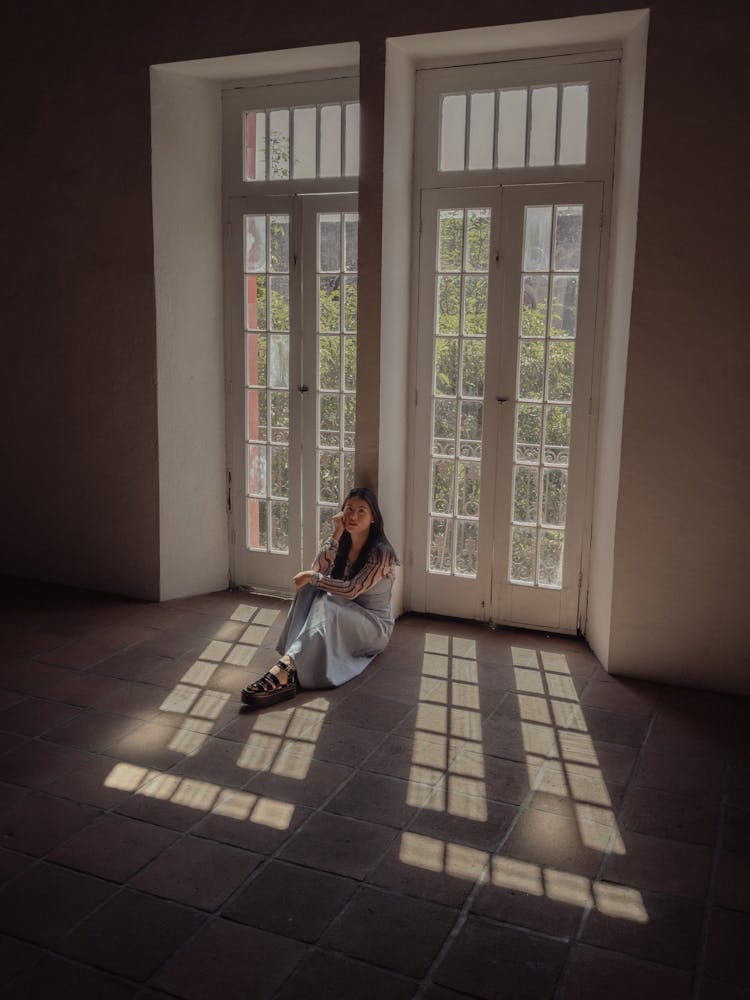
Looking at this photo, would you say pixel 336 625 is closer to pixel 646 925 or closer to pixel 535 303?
pixel 535 303

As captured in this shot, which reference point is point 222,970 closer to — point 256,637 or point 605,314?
point 256,637

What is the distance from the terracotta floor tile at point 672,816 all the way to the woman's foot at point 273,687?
170 cm

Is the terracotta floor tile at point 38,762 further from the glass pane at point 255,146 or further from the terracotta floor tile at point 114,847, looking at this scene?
the glass pane at point 255,146

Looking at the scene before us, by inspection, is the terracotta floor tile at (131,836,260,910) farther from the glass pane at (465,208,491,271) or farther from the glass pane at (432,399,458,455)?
the glass pane at (465,208,491,271)

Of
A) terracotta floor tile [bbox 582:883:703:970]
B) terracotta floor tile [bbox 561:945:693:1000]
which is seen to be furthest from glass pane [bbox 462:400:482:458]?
terracotta floor tile [bbox 561:945:693:1000]

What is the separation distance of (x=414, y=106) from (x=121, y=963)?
15.0 feet

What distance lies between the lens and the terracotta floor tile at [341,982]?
102 inches

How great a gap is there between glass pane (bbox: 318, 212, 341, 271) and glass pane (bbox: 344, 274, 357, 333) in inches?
4.3

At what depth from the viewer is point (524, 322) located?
17.3 ft

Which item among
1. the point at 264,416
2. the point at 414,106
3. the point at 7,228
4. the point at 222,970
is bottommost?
the point at 222,970

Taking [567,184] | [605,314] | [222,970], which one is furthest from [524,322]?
[222,970]

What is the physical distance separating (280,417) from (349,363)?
0.61 metres

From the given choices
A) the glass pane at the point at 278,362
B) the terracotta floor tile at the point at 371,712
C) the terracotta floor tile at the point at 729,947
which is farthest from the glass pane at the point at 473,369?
the terracotta floor tile at the point at 729,947

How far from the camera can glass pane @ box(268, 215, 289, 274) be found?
18.9 feet
